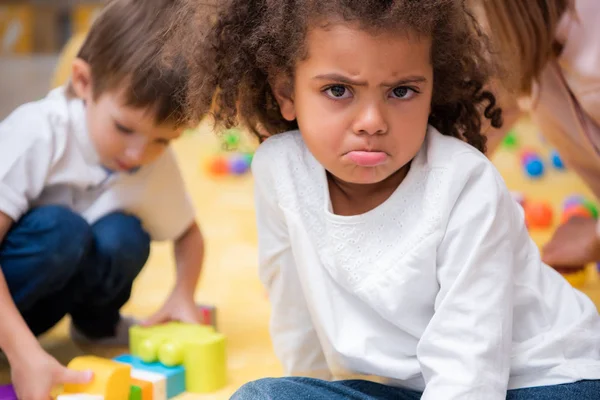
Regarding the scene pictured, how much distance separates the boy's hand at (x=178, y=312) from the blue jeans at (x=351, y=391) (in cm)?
35

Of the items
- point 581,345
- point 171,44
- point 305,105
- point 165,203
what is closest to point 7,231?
point 165,203

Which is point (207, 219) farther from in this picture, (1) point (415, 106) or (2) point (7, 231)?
(1) point (415, 106)

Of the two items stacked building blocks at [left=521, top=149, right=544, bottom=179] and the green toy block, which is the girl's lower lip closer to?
the green toy block

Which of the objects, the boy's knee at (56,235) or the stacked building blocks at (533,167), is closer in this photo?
the boy's knee at (56,235)

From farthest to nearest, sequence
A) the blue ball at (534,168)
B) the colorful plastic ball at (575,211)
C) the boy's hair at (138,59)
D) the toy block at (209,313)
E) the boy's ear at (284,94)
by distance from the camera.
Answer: the blue ball at (534,168)
the colorful plastic ball at (575,211)
the toy block at (209,313)
the boy's hair at (138,59)
the boy's ear at (284,94)

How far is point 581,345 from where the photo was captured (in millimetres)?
830

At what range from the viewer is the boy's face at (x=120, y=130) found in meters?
1.04

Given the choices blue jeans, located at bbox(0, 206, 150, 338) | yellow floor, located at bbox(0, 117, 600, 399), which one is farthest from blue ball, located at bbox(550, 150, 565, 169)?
blue jeans, located at bbox(0, 206, 150, 338)

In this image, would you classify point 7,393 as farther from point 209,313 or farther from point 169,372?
point 209,313

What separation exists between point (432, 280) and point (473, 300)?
0.06 m

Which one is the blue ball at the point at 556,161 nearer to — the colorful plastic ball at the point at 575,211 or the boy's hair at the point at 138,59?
the colorful plastic ball at the point at 575,211

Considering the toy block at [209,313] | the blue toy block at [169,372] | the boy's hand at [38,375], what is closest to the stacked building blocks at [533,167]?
the toy block at [209,313]

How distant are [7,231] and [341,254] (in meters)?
0.47

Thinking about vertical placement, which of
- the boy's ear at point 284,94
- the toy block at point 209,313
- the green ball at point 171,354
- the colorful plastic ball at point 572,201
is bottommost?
the colorful plastic ball at point 572,201
